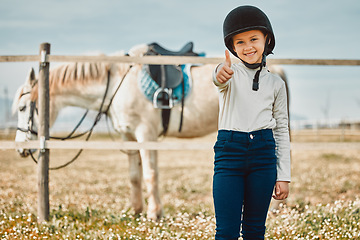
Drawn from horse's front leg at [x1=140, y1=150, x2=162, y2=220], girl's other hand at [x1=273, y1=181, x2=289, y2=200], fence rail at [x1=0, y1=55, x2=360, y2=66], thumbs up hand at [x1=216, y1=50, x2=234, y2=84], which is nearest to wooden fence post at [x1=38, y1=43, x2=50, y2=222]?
fence rail at [x1=0, y1=55, x2=360, y2=66]

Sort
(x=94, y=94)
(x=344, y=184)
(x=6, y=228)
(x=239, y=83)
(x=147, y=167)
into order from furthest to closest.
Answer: (x=344, y=184)
(x=94, y=94)
(x=147, y=167)
(x=6, y=228)
(x=239, y=83)

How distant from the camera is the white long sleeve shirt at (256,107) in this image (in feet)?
7.82

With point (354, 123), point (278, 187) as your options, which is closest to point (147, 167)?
point (278, 187)

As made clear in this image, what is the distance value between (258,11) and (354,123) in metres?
42.4

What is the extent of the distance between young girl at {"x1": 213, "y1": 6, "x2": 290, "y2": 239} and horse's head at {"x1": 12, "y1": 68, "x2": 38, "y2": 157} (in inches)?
146

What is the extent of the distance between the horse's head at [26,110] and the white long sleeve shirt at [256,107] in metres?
3.71

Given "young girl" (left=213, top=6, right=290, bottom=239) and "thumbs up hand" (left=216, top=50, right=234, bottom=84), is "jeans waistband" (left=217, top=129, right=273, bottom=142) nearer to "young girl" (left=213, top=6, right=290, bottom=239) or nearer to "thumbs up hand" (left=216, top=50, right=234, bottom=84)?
"young girl" (left=213, top=6, right=290, bottom=239)

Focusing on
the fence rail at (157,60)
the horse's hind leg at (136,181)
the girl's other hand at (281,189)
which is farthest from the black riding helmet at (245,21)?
the horse's hind leg at (136,181)

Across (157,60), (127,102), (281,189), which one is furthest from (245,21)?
(127,102)

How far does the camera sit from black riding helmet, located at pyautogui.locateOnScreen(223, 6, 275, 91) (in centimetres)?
241

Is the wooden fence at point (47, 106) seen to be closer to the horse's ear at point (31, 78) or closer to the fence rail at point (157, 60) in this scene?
the fence rail at point (157, 60)

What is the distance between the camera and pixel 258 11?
2.47 meters

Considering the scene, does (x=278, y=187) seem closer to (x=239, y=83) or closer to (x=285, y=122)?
(x=285, y=122)

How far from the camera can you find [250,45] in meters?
2.46
